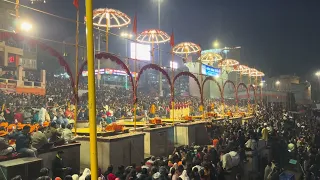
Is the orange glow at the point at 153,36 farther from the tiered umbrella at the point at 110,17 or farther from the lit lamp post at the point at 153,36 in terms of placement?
the tiered umbrella at the point at 110,17

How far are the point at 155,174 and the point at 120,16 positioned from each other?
40.3ft

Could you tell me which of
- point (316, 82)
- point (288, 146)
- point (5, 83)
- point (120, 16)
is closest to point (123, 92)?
point (5, 83)

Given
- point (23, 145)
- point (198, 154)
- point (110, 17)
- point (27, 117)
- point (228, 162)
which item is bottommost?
point (228, 162)

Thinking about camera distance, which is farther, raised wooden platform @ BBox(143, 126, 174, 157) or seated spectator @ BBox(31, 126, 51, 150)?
raised wooden platform @ BBox(143, 126, 174, 157)

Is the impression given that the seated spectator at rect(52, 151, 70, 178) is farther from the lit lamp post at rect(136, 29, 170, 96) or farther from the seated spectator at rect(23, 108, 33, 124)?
the lit lamp post at rect(136, 29, 170, 96)

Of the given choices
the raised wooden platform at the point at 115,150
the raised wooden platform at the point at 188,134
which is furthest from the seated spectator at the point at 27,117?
the raised wooden platform at the point at 188,134

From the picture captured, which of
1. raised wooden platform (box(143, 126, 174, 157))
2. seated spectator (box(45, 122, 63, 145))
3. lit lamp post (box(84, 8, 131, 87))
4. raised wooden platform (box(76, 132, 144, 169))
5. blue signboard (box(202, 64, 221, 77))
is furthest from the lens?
blue signboard (box(202, 64, 221, 77))

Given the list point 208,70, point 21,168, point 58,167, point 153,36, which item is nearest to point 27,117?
point 58,167

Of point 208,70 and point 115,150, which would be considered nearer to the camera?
point 115,150

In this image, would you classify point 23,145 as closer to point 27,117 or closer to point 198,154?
point 198,154

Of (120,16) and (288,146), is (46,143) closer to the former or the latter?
(120,16)

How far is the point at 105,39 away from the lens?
14211 millimetres

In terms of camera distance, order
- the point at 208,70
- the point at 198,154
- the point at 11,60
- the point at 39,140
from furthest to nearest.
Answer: the point at 208,70, the point at 11,60, the point at 198,154, the point at 39,140

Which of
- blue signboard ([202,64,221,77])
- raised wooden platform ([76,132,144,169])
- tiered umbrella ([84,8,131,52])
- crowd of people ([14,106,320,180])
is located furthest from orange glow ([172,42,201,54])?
blue signboard ([202,64,221,77])
